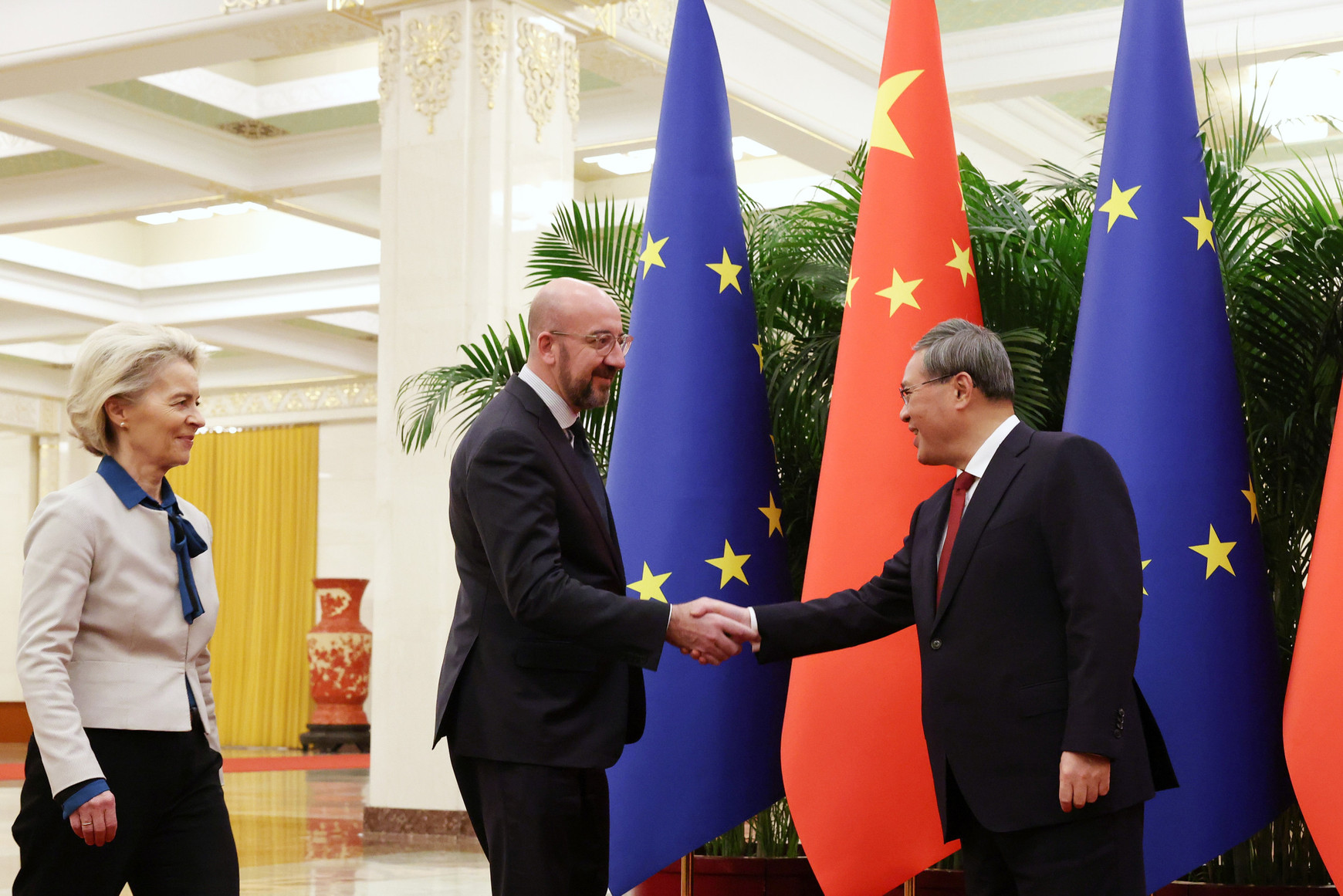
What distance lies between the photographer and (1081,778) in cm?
242

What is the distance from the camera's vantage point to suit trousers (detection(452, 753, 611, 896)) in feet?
8.03

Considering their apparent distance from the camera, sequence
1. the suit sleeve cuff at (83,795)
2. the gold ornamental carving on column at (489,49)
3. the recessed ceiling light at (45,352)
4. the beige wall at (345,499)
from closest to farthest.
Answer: the suit sleeve cuff at (83,795), the gold ornamental carving on column at (489,49), the recessed ceiling light at (45,352), the beige wall at (345,499)

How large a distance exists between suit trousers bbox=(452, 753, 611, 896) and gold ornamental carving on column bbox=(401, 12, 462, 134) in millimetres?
5441

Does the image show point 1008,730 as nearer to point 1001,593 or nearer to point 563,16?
point 1001,593

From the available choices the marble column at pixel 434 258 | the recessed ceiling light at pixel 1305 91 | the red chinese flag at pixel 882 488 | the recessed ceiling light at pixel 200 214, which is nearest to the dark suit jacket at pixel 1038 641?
the red chinese flag at pixel 882 488

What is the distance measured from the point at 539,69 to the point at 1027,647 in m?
5.71

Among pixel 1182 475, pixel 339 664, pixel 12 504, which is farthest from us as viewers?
pixel 12 504

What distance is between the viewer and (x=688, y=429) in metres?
3.91

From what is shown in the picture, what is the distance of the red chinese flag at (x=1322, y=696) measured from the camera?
121 inches

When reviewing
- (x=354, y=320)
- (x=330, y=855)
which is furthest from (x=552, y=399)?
(x=354, y=320)

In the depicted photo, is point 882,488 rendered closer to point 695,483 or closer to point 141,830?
point 695,483

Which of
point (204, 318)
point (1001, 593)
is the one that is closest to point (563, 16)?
point (1001, 593)

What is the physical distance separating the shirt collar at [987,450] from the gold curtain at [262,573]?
16.9 meters

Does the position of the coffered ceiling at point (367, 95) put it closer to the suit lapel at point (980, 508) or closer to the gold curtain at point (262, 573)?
the suit lapel at point (980, 508)
